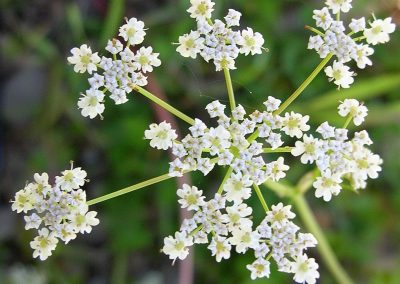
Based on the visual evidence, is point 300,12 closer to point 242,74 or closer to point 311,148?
point 242,74

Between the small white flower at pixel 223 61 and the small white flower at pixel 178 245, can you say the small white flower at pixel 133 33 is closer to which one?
the small white flower at pixel 223 61

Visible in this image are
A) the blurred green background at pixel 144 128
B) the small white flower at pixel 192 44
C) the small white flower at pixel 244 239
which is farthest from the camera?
the blurred green background at pixel 144 128

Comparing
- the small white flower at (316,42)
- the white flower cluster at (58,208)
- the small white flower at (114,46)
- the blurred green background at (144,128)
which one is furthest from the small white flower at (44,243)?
the blurred green background at (144,128)

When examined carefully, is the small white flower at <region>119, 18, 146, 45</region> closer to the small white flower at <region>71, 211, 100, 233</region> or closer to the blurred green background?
the small white flower at <region>71, 211, 100, 233</region>

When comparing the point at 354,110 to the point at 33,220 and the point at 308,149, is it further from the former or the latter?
the point at 33,220

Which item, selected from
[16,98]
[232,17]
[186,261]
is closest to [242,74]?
[186,261]

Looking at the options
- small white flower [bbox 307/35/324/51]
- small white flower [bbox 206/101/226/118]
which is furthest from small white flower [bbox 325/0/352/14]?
small white flower [bbox 206/101/226/118]
